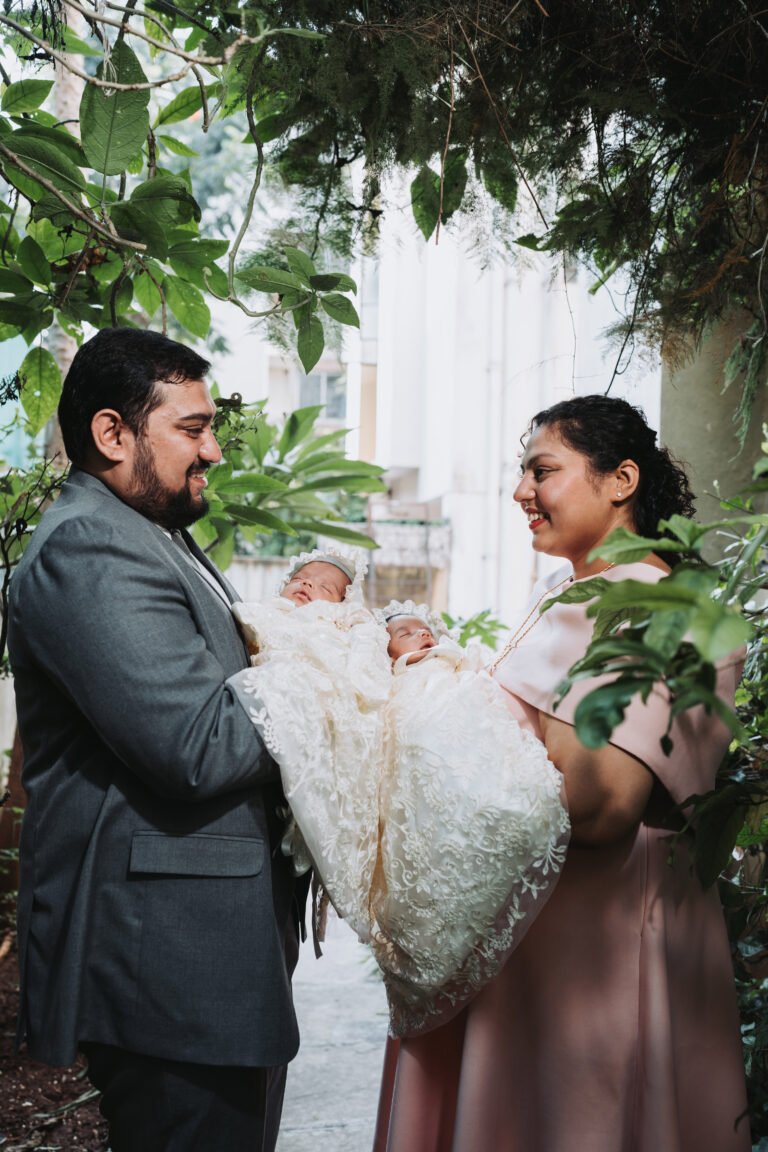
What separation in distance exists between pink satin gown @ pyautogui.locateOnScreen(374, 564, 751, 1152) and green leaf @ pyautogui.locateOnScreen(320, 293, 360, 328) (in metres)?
0.69

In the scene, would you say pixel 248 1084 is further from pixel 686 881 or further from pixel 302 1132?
pixel 302 1132

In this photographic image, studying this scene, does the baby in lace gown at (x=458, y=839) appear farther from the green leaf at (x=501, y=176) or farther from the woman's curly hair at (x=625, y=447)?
the green leaf at (x=501, y=176)

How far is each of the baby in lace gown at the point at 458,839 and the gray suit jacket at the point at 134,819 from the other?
7.5 inches

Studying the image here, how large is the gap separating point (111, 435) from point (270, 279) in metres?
0.46

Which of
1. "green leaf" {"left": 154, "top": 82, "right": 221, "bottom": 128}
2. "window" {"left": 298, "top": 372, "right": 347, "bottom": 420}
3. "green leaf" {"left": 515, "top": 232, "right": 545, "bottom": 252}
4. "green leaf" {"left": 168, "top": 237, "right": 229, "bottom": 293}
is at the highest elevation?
"window" {"left": 298, "top": 372, "right": 347, "bottom": 420}

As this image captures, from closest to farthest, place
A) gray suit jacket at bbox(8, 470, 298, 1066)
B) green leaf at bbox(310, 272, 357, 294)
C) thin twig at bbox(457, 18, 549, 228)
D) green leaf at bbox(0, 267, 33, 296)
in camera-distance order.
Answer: gray suit jacket at bbox(8, 470, 298, 1066) → thin twig at bbox(457, 18, 549, 228) → green leaf at bbox(310, 272, 357, 294) → green leaf at bbox(0, 267, 33, 296)

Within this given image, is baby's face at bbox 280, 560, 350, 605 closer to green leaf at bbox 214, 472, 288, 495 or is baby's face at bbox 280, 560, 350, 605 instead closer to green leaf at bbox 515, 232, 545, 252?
green leaf at bbox 214, 472, 288, 495

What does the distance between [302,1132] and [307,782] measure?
195 centimetres

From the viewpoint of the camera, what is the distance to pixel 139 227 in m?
1.81

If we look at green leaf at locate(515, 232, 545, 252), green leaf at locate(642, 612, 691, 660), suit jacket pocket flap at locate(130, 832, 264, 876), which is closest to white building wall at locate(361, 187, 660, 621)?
green leaf at locate(515, 232, 545, 252)

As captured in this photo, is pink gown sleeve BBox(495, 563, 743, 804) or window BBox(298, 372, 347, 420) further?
window BBox(298, 372, 347, 420)

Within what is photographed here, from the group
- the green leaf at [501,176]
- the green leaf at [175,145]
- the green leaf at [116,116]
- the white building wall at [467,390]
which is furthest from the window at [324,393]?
the green leaf at [116,116]

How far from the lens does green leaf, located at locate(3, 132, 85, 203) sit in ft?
5.59

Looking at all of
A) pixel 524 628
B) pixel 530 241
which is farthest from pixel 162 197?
pixel 524 628
